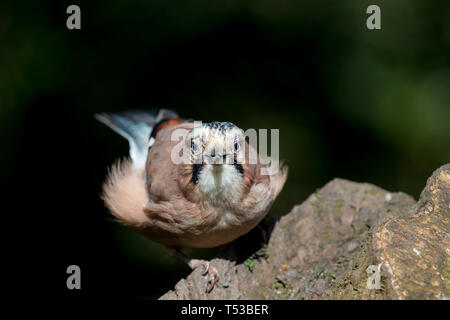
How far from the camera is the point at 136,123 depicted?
5.31 metres

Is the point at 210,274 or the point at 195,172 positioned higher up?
the point at 195,172

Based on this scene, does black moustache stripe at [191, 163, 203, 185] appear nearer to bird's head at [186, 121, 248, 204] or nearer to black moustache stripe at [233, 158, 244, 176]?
bird's head at [186, 121, 248, 204]

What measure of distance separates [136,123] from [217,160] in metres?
2.20

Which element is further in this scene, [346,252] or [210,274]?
[346,252]

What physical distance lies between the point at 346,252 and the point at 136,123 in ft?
8.55

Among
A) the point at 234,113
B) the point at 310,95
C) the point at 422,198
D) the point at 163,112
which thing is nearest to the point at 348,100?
the point at 310,95

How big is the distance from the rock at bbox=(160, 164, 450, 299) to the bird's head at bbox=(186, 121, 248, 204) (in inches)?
19.3

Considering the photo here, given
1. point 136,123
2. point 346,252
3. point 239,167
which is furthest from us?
point 136,123

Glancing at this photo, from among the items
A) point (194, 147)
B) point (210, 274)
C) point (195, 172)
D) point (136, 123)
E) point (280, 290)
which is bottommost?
→ point (280, 290)

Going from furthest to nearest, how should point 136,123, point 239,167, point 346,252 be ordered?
point 136,123 → point 346,252 → point 239,167

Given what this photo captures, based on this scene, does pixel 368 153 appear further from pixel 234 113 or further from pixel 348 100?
pixel 234 113

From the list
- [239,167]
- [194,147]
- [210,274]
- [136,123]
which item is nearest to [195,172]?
[194,147]

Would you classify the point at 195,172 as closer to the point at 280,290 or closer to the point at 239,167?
the point at 239,167

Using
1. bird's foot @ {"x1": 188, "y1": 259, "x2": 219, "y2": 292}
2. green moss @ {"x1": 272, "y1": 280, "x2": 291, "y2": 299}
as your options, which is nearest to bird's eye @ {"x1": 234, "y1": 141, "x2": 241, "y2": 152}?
bird's foot @ {"x1": 188, "y1": 259, "x2": 219, "y2": 292}
